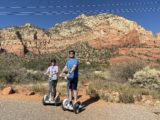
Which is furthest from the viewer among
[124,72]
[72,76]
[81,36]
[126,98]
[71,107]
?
[81,36]

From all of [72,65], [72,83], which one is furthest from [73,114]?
[72,65]

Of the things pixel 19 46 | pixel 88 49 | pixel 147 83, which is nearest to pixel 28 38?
pixel 19 46

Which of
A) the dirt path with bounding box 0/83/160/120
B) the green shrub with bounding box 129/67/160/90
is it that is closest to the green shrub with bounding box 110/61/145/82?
the green shrub with bounding box 129/67/160/90

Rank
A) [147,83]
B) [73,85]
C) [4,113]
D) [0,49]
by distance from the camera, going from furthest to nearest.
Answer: [0,49] → [147,83] → [73,85] → [4,113]

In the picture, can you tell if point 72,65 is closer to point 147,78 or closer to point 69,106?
point 69,106

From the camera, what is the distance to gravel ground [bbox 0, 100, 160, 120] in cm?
1236

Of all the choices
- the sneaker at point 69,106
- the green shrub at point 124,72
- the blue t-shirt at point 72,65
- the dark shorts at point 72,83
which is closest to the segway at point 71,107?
the sneaker at point 69,106

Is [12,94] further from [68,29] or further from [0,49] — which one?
[68,29]

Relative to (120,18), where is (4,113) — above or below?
below

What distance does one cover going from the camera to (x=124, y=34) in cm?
12562

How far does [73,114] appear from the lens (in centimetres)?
1288

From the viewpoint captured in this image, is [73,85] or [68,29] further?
[68,29]

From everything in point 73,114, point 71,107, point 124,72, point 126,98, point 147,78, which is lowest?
point 73,114

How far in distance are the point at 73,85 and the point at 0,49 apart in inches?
4118
